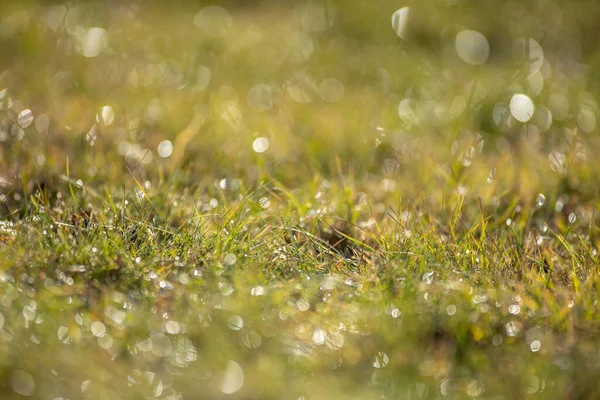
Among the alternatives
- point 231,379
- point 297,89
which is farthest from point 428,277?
point 297,89

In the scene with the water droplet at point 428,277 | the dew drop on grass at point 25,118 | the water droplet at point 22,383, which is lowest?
the dew drop on grass at point 25,118

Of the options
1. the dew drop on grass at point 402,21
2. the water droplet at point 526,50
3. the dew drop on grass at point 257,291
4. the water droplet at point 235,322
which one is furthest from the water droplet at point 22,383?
the water droplet at point 526,50

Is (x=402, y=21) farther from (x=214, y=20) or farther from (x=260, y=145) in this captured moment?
(x=260, y=145)

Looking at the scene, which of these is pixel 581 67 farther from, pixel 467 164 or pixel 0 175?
pixel 0 175

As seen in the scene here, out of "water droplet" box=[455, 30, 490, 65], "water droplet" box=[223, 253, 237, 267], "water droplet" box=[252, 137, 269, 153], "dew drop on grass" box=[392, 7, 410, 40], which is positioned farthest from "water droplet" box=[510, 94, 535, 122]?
"water droplet" box=[223, 253, 237, 267]

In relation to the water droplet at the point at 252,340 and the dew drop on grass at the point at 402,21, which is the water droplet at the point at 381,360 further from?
the dew drop on grass at the point at 402,21

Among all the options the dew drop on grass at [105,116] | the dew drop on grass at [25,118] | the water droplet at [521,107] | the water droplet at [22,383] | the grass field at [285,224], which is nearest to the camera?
the water droplet at [22,383]
